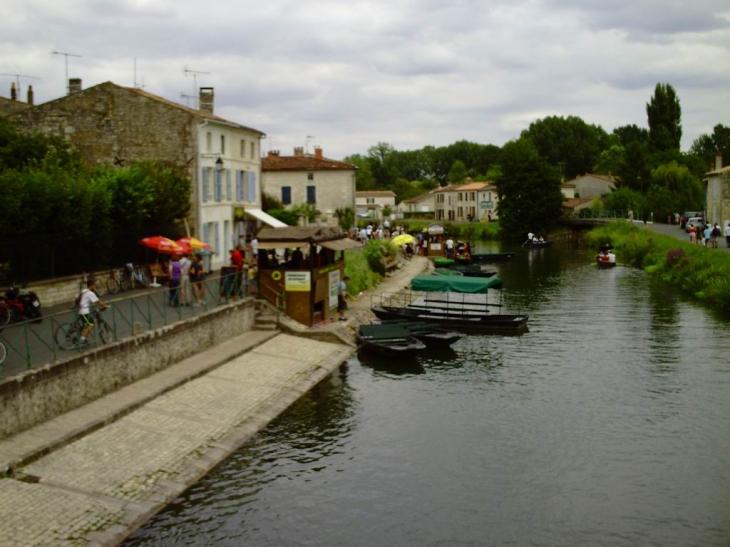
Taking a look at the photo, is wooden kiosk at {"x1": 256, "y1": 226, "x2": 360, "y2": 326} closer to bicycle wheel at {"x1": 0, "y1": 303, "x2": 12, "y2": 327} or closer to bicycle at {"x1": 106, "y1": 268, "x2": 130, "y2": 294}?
bicycle at {"x1": 106, "y1": 268, "x2": 130, "y2": 294}

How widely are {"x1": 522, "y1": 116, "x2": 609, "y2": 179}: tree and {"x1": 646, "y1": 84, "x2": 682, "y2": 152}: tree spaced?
28.3 m

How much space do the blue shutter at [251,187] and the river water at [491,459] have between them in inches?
812

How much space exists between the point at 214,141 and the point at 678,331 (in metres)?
24.1

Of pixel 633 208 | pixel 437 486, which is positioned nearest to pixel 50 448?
pixel 437 486

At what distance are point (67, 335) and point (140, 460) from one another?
14.0 feet

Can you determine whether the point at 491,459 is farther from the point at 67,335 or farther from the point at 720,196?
the point at 720,196

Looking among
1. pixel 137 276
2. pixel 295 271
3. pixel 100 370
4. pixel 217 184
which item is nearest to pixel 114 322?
pixel 100 370

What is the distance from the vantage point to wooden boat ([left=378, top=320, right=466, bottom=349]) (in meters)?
32.5

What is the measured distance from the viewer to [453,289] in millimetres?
38094

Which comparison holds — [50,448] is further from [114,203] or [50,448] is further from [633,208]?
[633,208]

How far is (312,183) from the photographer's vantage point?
2817 inches

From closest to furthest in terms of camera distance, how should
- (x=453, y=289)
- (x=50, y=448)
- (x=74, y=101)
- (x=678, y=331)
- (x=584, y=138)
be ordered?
(x=50, y=448) → (x=678, y=331) → (x=453, y=289) → (x=74, y=101) → (x=584, y=138)

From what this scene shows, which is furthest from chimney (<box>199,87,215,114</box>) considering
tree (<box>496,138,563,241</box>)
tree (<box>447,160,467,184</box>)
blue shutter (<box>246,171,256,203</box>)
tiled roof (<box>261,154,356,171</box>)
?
tree (<box>447,160,467,184</box>)

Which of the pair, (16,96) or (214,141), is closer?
(214,141)
